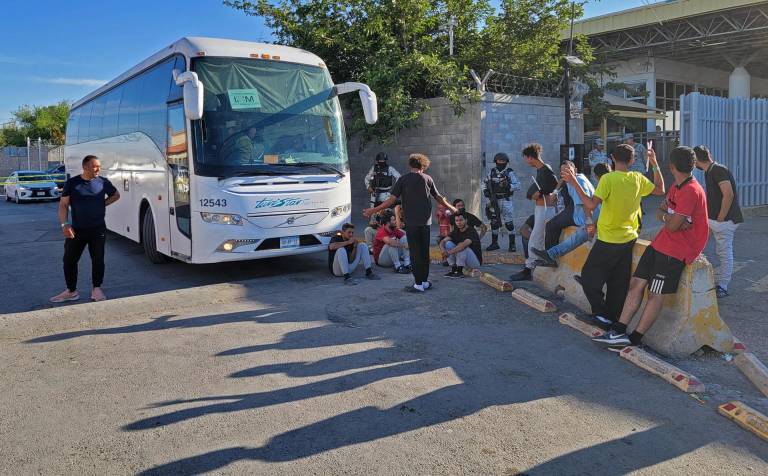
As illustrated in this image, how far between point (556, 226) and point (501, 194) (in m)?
3.61

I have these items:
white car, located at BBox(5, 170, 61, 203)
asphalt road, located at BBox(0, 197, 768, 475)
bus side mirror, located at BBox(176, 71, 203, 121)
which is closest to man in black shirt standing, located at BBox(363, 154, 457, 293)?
asphalt road, located at BBox(0, 197, 768, 475)

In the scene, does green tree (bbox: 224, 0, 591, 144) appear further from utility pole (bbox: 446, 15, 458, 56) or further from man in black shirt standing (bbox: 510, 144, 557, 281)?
man in black shirt standing (bbox: 510, 144, 557, 281)

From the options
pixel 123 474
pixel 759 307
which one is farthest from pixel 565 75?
pixel 123 474

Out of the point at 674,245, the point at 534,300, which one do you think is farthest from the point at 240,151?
the point at 674,245

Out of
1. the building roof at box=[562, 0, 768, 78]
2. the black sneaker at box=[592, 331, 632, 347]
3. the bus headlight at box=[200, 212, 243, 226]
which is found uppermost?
the building roof at box=[562, 0, 768, 78]

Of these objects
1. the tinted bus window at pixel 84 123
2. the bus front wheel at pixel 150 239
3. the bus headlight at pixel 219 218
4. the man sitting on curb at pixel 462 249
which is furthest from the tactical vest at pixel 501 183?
the tinted bus window at pixel 84 123

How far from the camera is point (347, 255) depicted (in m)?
9.12

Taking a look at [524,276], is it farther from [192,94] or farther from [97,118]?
[97,118]

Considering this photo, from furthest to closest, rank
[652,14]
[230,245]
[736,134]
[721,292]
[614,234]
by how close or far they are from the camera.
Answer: [652,14] < [736,134] < [230,245] < [721,292] < [614,234]

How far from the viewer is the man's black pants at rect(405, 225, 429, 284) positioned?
8.01 meters

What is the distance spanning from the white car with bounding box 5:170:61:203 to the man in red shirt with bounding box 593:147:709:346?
2679 centimetres

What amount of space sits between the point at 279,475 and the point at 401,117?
35.0ft

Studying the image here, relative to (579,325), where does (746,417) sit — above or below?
below

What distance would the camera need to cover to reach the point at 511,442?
3979 millimetres
